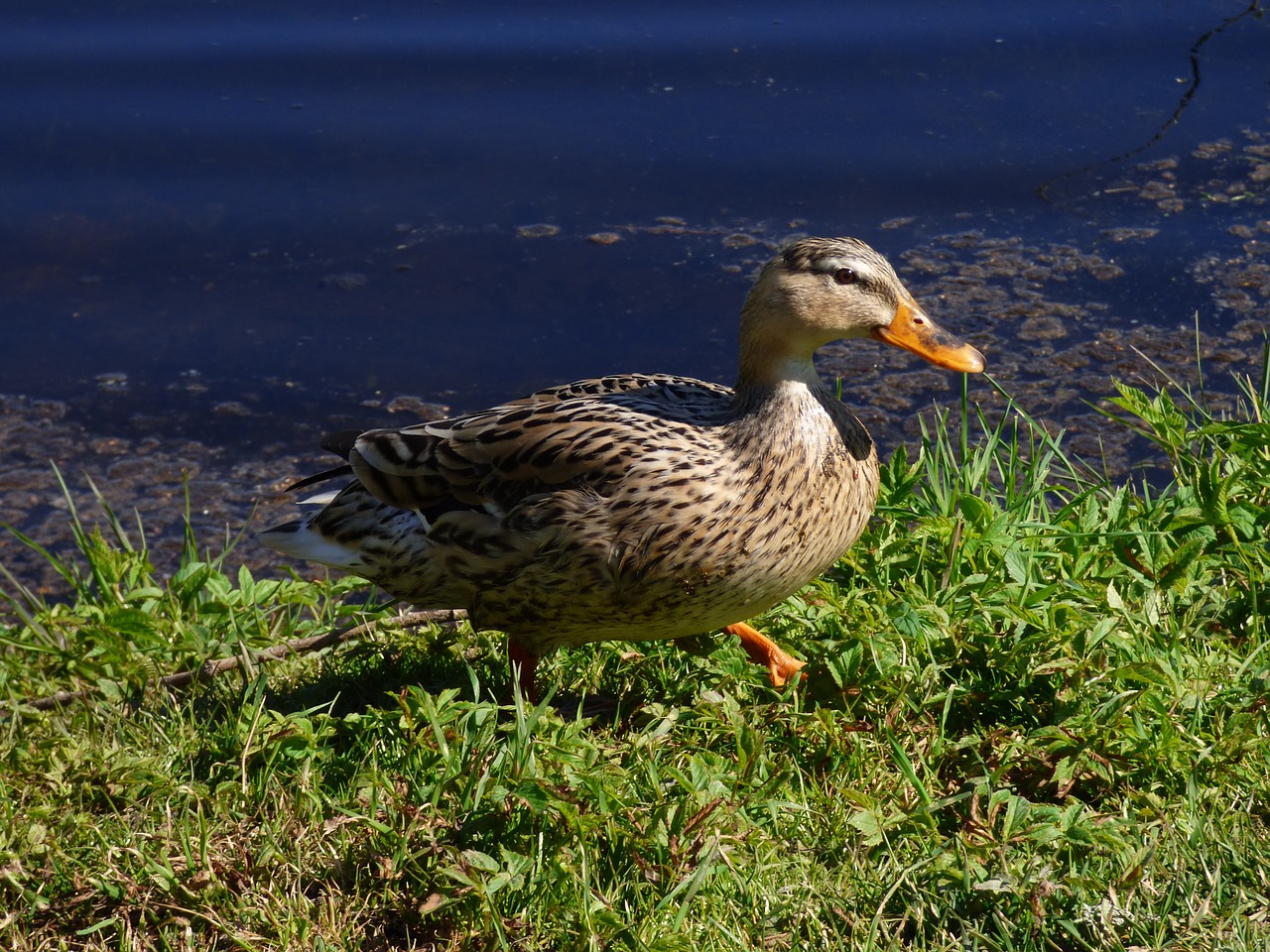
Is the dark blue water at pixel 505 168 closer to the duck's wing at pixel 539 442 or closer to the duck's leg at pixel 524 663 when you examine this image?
the duck's wing at pixel 539 442

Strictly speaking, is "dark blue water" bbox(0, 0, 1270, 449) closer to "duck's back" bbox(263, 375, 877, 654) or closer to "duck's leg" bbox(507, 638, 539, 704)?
"duck's back" bbox(263, 375, 877, 654)

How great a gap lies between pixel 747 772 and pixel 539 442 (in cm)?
Result: 91

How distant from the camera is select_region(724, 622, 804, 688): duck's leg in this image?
3.32m

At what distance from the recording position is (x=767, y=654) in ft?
11.2

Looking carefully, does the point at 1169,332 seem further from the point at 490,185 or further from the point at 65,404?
the point at 65,404

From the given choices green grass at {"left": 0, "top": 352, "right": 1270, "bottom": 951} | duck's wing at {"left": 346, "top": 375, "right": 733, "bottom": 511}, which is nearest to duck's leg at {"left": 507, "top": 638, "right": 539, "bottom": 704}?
green grass at {"left": 0, "top": 352, "right": 1270, "bottom": 951}

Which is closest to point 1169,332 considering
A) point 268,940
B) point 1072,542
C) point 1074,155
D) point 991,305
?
point 991,305

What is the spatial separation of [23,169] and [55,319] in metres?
1.07

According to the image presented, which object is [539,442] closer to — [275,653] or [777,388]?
[777,388]

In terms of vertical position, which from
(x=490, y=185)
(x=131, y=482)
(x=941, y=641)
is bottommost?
(x=131, y=482)

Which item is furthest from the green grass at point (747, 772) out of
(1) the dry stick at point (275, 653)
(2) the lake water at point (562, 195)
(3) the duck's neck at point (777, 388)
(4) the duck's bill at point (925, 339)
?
(2) the lake water at point (562, 195)

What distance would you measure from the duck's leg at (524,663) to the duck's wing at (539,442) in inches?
14.3

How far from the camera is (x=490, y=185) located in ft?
20.5

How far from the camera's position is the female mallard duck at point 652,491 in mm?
3064
